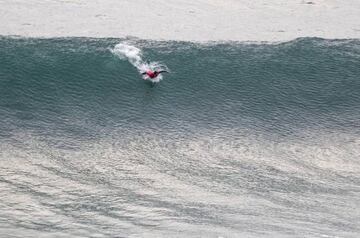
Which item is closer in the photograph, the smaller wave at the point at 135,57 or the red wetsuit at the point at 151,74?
the red wetsuit at the point at 151,74

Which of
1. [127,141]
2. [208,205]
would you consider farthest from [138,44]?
[208,205]

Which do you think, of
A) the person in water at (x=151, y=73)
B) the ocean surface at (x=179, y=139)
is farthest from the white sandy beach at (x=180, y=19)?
the person in water at (x=151, y=73)

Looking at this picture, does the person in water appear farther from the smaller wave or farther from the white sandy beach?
the white sandy beach

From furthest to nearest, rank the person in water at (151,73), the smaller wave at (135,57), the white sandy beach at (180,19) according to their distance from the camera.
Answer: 1. the white sandy beach at (180,19)
2. the smaller wave at (135,57)
3. the person in water at (151,73)

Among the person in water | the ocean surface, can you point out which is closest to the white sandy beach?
the ocean surface

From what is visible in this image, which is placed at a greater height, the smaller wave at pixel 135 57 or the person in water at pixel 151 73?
the smaller wave at pixel 135 57

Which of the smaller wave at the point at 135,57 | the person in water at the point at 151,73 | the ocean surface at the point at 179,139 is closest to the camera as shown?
the ocean surface at the point at 179,139

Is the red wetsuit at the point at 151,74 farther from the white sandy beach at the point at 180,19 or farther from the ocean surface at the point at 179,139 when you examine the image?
the white sandy beach at the point at 180,19
